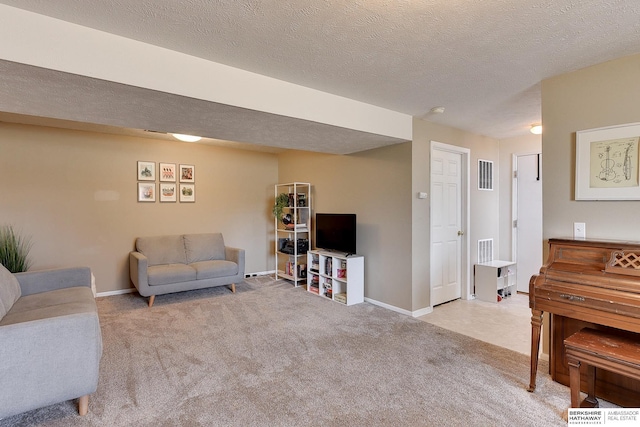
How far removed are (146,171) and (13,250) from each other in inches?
72.0

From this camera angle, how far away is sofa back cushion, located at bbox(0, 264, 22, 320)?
233 cm

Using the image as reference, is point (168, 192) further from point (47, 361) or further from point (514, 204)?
point (514, 204)

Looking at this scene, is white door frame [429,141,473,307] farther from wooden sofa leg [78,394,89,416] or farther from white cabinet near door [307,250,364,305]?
wooden sofa leg [78,394,89,416]

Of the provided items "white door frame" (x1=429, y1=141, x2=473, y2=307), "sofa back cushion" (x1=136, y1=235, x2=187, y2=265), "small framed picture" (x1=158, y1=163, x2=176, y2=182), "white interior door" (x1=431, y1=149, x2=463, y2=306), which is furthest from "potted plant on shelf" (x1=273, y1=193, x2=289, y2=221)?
"white door frame" (x1=429, y1=141, x2=473, y2=307)

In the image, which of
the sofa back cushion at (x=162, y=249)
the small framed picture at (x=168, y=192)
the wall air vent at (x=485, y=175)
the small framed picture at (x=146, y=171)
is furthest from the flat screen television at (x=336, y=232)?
the small framed picture at (x=146, y=171)

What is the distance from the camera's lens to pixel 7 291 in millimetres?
A: 2514

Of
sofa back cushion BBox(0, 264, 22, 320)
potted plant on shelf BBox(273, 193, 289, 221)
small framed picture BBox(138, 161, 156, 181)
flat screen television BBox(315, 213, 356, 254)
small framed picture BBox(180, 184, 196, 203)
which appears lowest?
sofa back cushion BBox(0, 264, 22, 320)

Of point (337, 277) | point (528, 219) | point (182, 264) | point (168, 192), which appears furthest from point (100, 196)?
point (528, 219)

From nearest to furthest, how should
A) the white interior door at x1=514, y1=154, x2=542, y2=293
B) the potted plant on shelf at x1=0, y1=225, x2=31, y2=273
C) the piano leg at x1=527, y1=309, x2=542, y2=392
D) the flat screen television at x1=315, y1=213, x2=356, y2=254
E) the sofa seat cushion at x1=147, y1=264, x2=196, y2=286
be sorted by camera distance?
the piano leg at x1=527, y1=309, x2=542, y2=392
the potted plant on shelf at x1=0, y1=225, x2=31, y2=273
the sofa seat cushion at x1=147, y1=264, x2=196, y2=286
the flat screen television at x1=315, y1=213, x2=356, y2=254
the white interior door at x1=514, y1=154, x2=542, y2=293

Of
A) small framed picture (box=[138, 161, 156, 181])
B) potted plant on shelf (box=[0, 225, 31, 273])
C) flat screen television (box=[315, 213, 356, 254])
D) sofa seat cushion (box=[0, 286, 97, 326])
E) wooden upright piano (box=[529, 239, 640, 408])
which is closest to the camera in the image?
wooden upright piano (box=[529, 239, 640, 408])

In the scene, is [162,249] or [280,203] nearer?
[162,249]

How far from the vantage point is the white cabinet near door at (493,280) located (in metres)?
4.27

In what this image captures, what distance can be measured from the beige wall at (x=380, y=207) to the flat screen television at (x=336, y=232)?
169 millimetres

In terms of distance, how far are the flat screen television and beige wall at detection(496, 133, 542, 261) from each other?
2.45 metres
